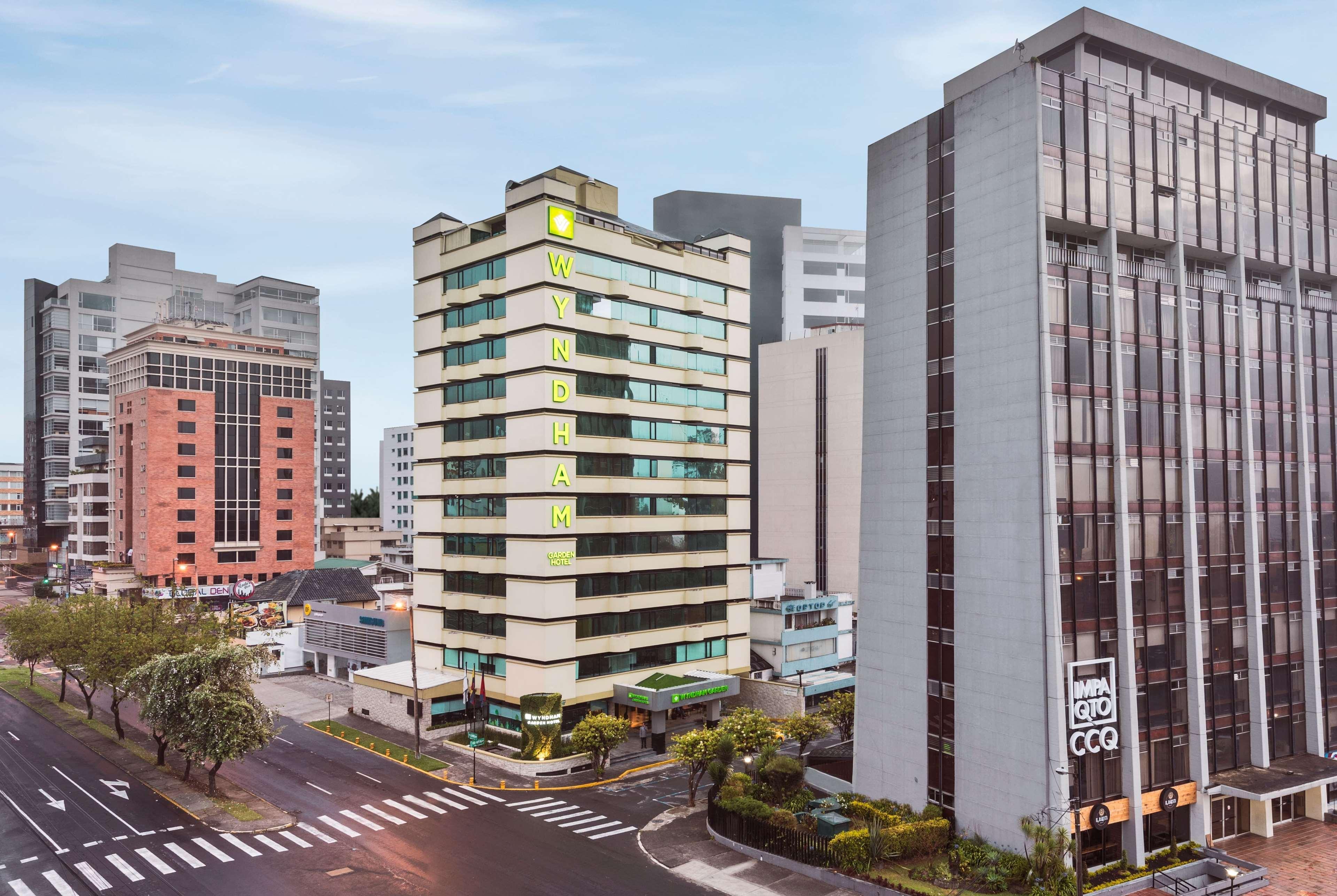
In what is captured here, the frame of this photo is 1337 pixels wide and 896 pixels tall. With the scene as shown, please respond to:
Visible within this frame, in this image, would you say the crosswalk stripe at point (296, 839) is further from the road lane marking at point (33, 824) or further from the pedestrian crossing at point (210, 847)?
the road lane marking at point (33, 824)

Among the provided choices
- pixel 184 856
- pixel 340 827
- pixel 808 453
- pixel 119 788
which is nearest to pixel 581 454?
Answer: pixel 340 827

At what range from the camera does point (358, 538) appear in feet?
586

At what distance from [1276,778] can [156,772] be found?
218ft

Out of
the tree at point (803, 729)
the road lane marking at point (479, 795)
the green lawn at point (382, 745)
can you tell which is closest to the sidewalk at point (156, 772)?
the road lane marking at point (479, 795)

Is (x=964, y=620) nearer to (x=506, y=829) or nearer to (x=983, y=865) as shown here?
(x=983, y=865)

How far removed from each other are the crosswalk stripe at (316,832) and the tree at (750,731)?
2255 cm

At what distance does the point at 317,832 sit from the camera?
48.8 m

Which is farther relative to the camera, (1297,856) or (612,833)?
(612,833)

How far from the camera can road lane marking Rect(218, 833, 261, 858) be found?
45500 mm

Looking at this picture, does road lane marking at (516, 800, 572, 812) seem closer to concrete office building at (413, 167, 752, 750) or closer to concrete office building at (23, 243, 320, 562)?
concrete office building at (413, 167, 752, 750)

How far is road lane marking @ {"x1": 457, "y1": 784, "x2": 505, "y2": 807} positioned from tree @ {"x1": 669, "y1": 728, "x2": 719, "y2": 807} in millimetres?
11022

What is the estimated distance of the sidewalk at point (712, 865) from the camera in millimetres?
42000

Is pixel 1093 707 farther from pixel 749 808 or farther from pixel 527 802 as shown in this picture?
pixel 527 802

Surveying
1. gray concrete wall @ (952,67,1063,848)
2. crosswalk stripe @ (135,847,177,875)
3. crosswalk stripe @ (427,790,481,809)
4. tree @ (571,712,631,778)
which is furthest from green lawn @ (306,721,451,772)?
gray concrete wall @ (952,67,1063,848)
